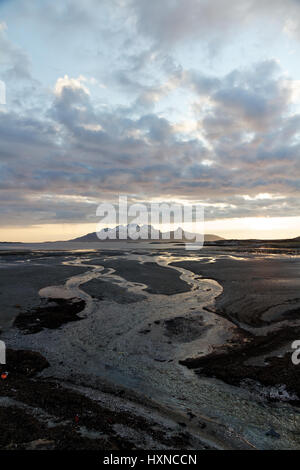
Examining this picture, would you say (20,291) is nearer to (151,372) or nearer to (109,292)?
(109,292)

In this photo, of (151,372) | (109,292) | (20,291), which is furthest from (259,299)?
(20,291)

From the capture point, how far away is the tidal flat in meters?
Answer: 6.16

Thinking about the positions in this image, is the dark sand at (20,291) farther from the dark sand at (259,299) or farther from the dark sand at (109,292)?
the dark sand at (259,299)

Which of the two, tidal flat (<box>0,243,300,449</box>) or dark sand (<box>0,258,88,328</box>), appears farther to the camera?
dark sand (<box>0,258,88,328</box>)

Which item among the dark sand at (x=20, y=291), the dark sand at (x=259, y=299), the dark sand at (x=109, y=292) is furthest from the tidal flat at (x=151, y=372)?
the dark sand at (x=109, y=292)

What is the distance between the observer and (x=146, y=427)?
641 cm

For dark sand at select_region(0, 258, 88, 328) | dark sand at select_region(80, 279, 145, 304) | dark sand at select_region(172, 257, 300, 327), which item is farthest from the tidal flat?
dark sand at select_region(80, 279, 145, 304)

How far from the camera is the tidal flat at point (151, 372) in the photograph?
6.16 metres

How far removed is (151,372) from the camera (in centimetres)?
980

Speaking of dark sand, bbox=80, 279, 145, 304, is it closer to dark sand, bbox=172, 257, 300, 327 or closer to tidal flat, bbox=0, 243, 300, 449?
tidal flat, bbox=0, 243, 300, 449
